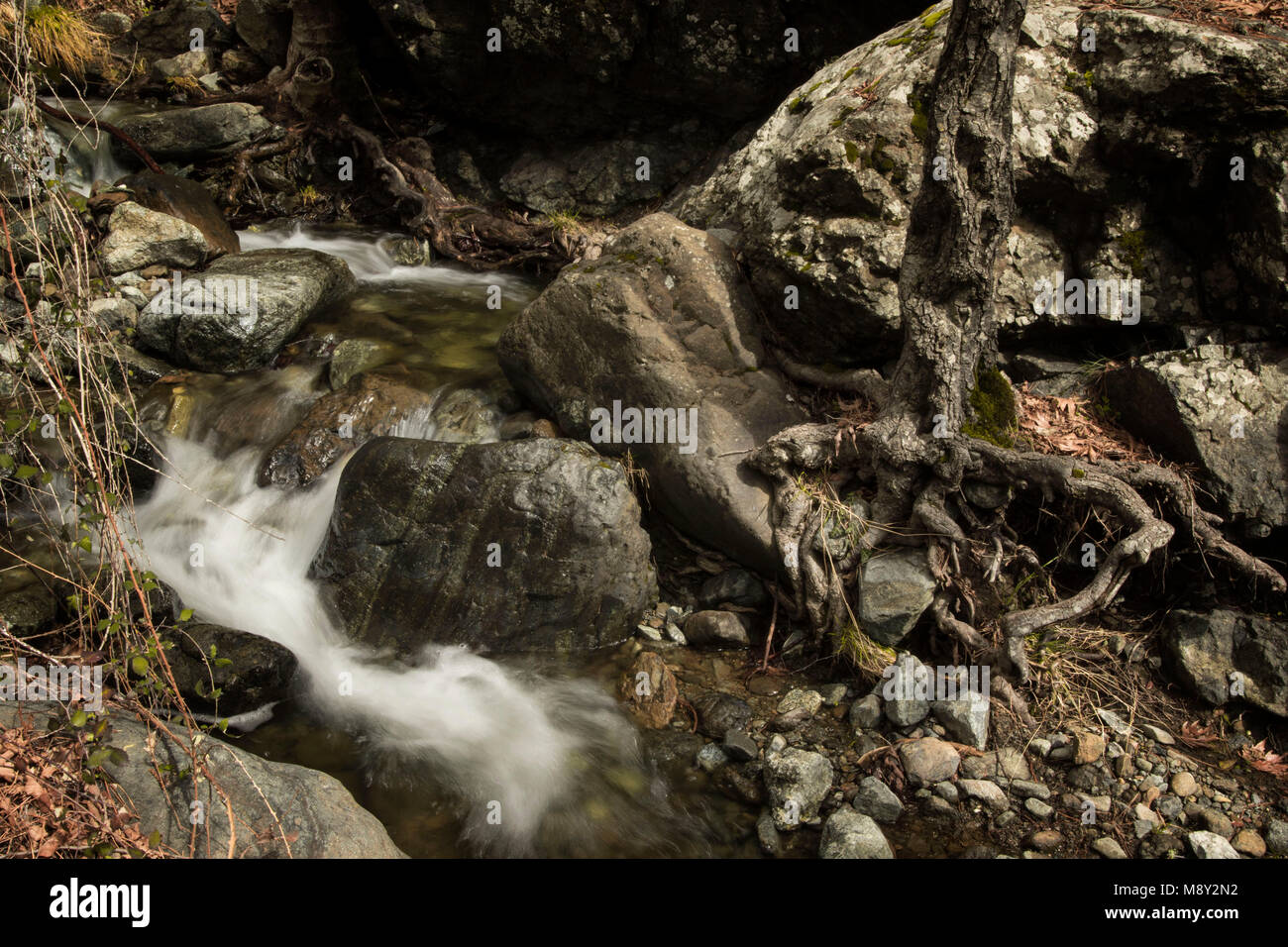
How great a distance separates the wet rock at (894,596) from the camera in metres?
5.74

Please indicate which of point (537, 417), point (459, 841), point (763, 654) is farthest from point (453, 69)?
point (459, 841)

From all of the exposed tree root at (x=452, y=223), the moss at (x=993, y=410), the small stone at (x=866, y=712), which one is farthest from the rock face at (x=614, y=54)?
the small stone at (x=866, y=712)

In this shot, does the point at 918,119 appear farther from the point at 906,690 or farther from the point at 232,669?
the point at 232,669

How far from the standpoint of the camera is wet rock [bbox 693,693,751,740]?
555 cm

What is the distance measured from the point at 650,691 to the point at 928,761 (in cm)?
190

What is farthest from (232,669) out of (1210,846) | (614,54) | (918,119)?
(614,54)

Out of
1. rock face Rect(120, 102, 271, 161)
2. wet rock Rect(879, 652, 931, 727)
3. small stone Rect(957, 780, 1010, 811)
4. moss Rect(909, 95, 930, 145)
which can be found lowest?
small stone Rect(957, 780, 1010, 811)

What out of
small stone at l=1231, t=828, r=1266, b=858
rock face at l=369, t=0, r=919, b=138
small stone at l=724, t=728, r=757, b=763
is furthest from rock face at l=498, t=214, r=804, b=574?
rock face at l=369, t=0, r=919, b=138

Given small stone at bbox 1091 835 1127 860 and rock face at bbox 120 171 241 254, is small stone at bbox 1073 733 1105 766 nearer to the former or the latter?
small stone at bbox 1091 835 1127 860

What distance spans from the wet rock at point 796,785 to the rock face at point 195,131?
1200cm

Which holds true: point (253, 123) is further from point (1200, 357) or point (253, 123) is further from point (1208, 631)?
point (1208, 631)

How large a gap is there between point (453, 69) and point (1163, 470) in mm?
11005

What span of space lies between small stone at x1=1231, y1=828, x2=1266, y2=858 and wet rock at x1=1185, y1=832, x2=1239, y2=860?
4 centimetres
